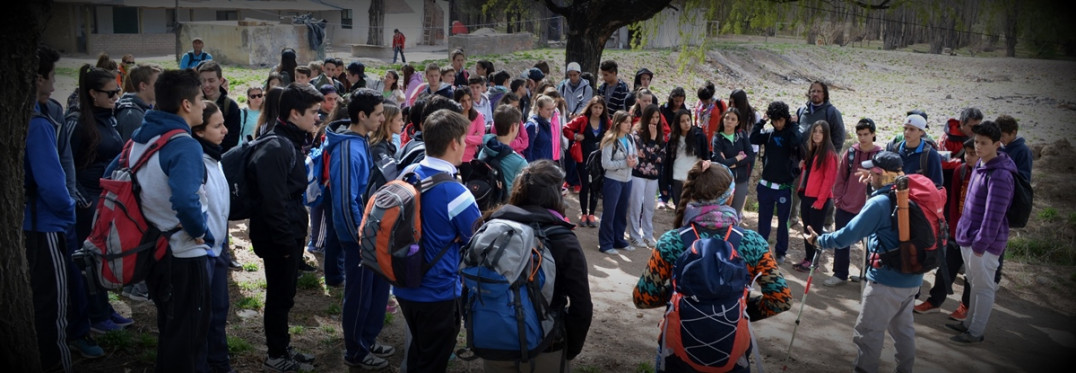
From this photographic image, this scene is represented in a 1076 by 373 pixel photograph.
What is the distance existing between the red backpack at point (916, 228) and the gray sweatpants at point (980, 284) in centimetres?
172

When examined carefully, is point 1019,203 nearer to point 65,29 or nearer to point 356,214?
point 356,214

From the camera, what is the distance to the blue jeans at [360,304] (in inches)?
203

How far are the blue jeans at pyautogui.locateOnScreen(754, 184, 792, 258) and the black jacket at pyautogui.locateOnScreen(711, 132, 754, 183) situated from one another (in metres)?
0.37

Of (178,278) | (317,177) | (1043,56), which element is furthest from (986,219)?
(1043,56)

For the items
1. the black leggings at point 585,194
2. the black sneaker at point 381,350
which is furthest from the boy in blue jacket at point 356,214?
the black leggings at point 585,194

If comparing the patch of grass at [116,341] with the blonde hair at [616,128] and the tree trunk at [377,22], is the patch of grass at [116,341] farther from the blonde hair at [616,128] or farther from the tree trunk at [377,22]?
the tree trunk at [377,22]

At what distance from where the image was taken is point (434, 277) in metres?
4.08

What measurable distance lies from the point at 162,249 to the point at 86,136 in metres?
1.76

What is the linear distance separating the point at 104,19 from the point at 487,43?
1736cm

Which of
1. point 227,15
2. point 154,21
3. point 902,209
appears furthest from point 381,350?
point 227,15

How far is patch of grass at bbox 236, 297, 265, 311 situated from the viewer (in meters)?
6.46

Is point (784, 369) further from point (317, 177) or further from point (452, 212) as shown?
point (317, 177)

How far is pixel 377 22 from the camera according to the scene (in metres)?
38.2

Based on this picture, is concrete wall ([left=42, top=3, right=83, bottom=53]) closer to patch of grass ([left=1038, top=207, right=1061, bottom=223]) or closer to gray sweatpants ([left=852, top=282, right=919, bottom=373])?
patch of grass ([left=1038, top=207, right=1061, bottom=223])
